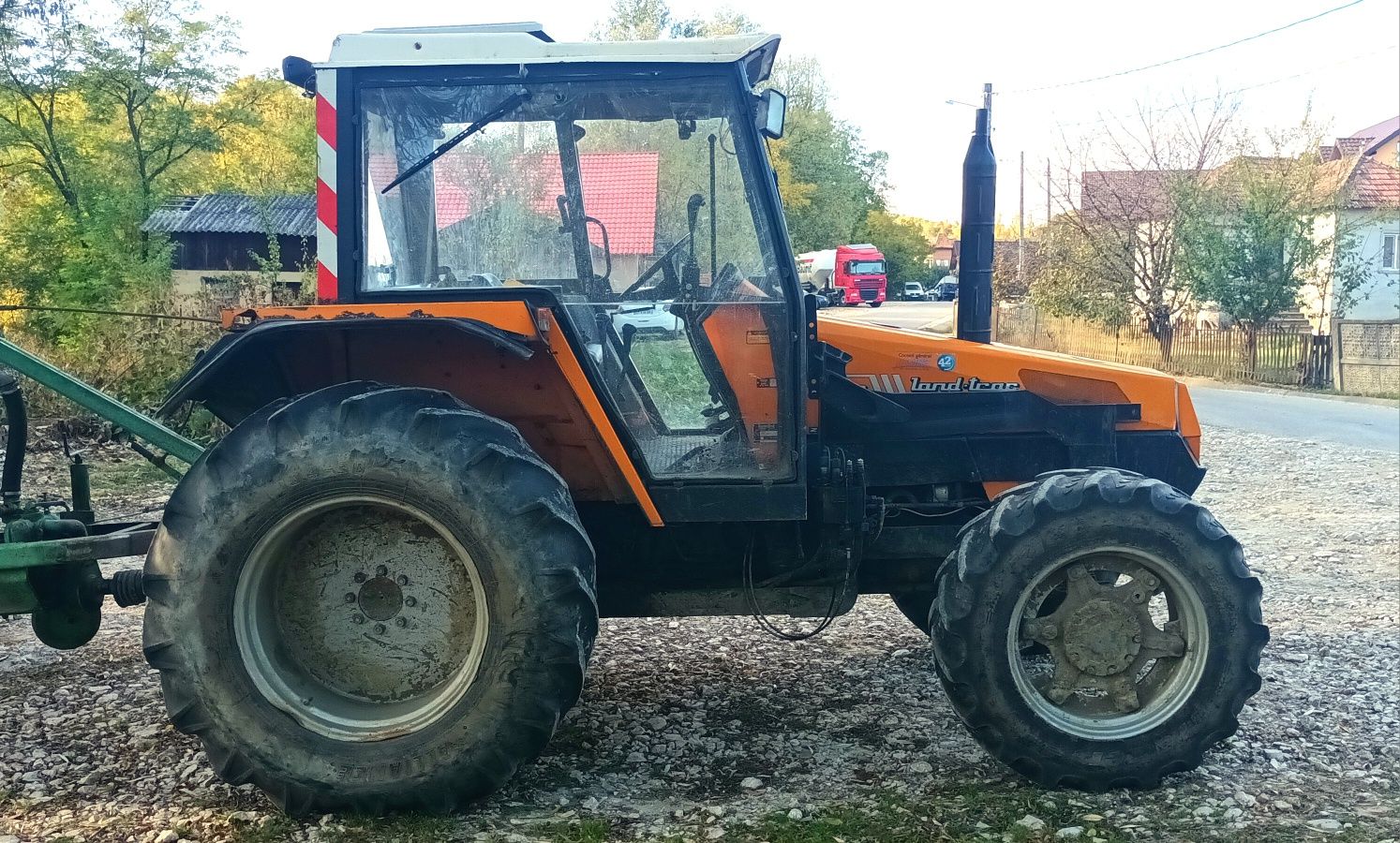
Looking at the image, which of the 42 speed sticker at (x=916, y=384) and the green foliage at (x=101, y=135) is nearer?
the 42 speed sticker at (x=916, y=384)

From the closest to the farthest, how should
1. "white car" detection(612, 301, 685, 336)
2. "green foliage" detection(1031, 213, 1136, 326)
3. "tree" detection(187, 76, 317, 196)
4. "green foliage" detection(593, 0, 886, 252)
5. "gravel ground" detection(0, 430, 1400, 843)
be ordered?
"gravel ground" detection(0, 430, 1400, 843) → "white car" detection(612, 301, 685, 336) → "green foliage" detection(1031, 213, 1136, 326) → "tree" detection(187, 76, 317, 196) → "green foliage" detection(593, 0, 886, 252)

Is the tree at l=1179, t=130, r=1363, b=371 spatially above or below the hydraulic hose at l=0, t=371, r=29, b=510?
above

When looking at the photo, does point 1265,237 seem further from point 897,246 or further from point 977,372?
point 897,246

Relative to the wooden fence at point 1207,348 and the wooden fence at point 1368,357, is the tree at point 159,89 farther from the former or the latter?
the wooden fence at point 1368,357

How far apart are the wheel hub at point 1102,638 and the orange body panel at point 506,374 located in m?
1.43

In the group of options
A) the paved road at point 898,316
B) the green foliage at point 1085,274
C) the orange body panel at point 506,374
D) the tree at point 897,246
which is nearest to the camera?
the orange body panel at point 506,374

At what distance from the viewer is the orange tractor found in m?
3.42

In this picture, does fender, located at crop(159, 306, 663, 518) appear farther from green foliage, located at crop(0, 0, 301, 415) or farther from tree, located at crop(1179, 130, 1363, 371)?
green foliage, located at crop(0, 0, 301, 415)

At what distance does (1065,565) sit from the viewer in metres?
3.83

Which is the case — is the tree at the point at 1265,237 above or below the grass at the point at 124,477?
above

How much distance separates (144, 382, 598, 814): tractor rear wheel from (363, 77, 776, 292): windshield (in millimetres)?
598

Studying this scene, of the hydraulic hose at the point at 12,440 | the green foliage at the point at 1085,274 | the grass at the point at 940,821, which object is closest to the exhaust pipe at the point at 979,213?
the grass at the point at 940,821

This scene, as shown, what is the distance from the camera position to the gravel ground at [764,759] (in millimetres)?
3500

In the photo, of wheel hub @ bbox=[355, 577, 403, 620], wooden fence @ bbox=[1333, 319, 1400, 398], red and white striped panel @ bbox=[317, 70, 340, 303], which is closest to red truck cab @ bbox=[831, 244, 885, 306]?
wooden fence @ bbox=[1333, 319, 1400, 398]
